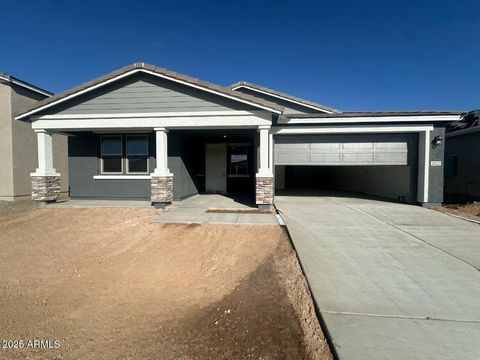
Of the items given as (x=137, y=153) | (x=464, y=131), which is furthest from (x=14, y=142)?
(x=464, y=131)

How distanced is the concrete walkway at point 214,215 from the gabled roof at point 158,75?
330cm

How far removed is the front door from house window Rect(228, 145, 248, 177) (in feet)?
1.19

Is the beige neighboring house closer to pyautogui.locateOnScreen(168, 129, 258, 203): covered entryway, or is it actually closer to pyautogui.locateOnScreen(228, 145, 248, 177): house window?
pyautogui.locateOnScreen(168, 129, 258, 203): covered entryway

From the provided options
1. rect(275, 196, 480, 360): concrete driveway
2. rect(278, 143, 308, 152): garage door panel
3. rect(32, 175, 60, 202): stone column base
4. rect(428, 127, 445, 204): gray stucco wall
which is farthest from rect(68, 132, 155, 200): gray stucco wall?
rect(428, 127, 445, 204): gray stucco wall

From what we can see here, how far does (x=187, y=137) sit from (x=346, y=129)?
21.1ft

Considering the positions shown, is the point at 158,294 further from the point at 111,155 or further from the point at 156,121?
the point at 111,155

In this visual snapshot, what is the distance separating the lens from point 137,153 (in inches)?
379

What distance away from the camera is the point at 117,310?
307 centimetres

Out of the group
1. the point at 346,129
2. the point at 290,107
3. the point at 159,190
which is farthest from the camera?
the point at 290,107

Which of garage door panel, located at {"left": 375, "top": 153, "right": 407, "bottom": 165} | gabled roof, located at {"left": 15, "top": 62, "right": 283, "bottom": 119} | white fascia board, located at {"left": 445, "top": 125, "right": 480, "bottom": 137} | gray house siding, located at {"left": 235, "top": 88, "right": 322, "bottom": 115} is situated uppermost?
gray house siding, located at {"left": 235, "top": 88, "right": 322, "bottom": 115}

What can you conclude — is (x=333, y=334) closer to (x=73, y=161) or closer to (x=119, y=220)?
(x=119, y=220)

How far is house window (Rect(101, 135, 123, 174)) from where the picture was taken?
31.9 ft

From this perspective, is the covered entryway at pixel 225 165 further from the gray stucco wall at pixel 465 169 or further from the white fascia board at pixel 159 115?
the gray stucco wall at pixel 465 169

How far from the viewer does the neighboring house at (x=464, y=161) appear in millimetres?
11789
